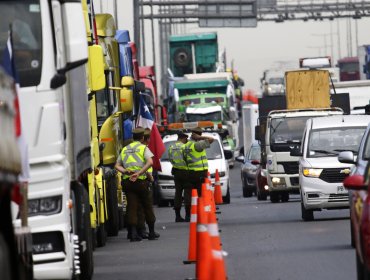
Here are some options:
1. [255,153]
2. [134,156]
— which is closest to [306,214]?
[134,156]

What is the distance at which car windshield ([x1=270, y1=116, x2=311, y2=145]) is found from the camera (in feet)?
121

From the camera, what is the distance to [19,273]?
35.0 feet

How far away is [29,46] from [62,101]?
61 cm

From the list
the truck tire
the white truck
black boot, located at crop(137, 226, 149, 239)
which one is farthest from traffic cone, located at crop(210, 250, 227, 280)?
black boot, located at crop(137, 226, 149, 239)

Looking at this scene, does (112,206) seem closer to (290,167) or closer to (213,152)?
(290,167)

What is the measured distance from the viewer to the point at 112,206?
85.8ft

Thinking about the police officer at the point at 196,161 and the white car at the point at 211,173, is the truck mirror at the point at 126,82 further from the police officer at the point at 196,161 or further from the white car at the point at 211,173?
the white car at the point at 211,173

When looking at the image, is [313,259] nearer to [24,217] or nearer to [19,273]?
[24,217]

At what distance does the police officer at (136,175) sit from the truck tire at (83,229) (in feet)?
25.6

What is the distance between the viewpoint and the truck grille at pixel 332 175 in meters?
27.8

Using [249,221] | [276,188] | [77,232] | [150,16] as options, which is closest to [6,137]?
[77,232]

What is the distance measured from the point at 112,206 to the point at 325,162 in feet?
14.0

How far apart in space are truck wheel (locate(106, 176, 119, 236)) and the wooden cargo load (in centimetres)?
1534

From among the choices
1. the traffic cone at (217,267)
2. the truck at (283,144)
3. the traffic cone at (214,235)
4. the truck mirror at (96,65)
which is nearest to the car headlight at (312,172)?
the truck at (283,144)
